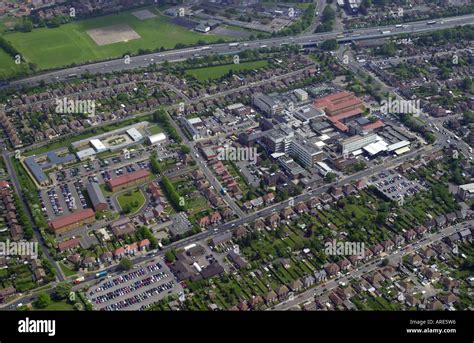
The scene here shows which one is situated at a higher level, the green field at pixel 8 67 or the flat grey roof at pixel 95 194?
the green field at pixel 8 67

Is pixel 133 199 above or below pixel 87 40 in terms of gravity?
below

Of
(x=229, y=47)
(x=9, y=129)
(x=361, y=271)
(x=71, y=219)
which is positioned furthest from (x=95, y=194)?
(x=229, y=47)

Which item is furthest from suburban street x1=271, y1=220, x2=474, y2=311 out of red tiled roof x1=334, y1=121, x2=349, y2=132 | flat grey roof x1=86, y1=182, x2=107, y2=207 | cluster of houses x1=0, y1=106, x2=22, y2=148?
cluster of houses x1=0, y1=106, x2=22, y2=148

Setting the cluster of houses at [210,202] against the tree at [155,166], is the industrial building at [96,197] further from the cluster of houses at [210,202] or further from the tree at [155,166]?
the cluster of houses at [210,202]

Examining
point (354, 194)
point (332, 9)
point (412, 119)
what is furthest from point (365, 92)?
point (332, 9)

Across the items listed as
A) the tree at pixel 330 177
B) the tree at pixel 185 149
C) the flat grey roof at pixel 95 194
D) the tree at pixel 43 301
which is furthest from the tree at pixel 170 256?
the tree at pixel 330 177

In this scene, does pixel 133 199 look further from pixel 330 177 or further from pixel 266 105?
pixel 266 105

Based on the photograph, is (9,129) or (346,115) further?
(346,115)
